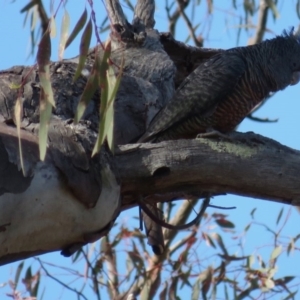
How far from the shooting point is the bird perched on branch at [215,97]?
3326 mm

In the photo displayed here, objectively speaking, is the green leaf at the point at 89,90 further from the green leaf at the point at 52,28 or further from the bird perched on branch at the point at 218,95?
the bird perched on branch at the point at 218,95

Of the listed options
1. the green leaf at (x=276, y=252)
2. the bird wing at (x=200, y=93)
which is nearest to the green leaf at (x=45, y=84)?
the bird wing at (x=200, y=93)

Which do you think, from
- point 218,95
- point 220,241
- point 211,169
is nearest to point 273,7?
point 218,95

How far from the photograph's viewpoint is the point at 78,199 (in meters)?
2.46

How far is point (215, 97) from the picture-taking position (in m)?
3.37

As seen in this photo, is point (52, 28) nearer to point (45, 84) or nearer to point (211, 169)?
point (45, 84)

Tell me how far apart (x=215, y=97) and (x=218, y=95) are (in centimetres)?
2

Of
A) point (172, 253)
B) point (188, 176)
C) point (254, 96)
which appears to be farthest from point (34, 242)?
point (172, 253)

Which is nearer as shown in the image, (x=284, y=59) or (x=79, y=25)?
(x=79, y=25)

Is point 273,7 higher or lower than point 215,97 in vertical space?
higher

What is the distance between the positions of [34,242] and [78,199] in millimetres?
199

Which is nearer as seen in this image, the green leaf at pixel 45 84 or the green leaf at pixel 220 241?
the green leaf at pixel 45 84

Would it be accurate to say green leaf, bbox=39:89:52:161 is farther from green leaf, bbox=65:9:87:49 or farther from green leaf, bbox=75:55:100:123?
green leaf, bbox=65:9:87:49

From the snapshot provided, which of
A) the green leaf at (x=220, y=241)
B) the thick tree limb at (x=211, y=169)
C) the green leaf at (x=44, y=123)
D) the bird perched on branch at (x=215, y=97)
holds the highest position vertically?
the green leaf at (x=220, y=241)
